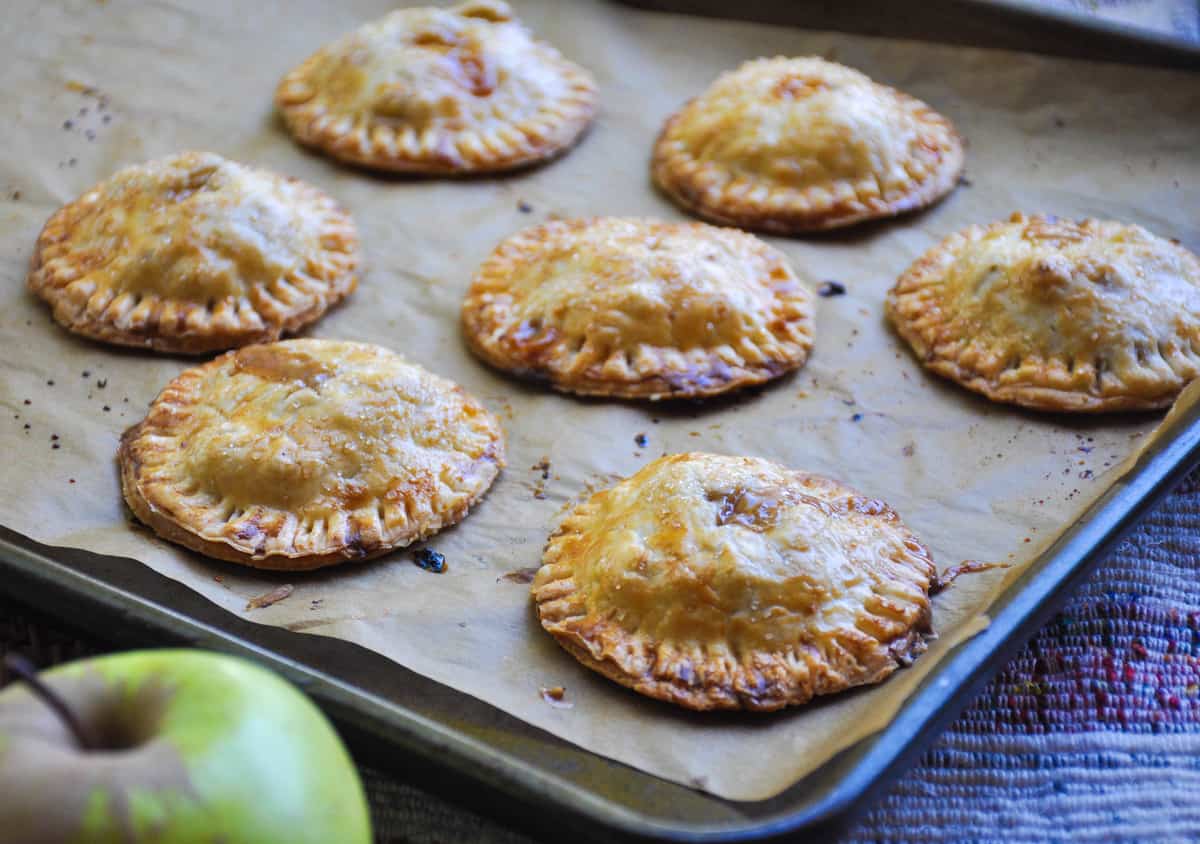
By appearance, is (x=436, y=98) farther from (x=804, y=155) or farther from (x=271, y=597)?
(x=271, y=597)

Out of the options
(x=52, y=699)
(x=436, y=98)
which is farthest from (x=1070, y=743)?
(x=436, y=98)

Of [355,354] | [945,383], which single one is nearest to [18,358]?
[355,354]

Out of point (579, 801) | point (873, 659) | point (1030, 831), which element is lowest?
point (1030, 831)

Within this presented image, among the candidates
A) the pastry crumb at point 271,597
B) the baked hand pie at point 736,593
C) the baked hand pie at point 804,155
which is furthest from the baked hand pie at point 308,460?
the baked hand pie at point 804,155

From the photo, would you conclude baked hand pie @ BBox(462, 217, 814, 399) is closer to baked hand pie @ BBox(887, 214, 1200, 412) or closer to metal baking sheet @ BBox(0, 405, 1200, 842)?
baked hand pie @ BBox(887, 214, 1200, 412)

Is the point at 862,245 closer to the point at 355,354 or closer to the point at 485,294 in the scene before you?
the point at 485,294

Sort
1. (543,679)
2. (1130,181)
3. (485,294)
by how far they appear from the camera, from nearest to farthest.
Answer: (543,679), (485,294), (1130,181)

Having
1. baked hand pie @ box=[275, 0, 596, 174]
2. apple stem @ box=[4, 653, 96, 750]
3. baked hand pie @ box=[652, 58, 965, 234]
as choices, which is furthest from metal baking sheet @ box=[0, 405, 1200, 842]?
baked hand pie @ box=[275, 0, 596, 174]
